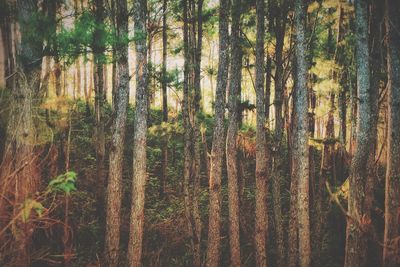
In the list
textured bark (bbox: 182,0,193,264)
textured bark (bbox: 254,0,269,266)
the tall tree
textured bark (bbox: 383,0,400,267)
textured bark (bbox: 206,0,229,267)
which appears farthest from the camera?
textured bark (bbox: 182,0,193,264)

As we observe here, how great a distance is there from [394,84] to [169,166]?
43.1 ft

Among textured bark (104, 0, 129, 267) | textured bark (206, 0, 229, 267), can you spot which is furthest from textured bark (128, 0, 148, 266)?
textured bark (206, 0, 229, 267)

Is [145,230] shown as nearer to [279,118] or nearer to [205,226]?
[205,226]

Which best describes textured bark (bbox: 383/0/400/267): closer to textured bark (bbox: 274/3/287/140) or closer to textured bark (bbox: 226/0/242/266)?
textured bark (bbox: 274/3/287/140)

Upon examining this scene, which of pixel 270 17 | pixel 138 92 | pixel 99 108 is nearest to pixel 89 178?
pixel 99 108

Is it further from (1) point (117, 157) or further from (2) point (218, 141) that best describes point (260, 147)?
(1) point (117, 157)

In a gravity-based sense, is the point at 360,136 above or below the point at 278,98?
below

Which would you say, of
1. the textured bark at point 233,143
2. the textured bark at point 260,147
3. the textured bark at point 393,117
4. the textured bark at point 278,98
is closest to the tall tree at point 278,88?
the textured bark at point 278,98

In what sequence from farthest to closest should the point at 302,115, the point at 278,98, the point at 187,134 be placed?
the point at 187,134
the point at 278,98
the point at 302,115

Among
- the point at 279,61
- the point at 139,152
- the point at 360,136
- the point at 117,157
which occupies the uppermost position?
the point at 279,61

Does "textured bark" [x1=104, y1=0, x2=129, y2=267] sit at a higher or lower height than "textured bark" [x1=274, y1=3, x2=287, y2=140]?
lower

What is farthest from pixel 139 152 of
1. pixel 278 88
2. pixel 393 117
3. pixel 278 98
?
pixel 393 117

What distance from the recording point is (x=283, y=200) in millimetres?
16906

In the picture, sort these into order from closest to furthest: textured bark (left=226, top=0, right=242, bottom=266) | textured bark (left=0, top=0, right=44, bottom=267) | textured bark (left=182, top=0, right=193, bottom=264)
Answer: textured bark (left=0, top=0, right=44, bottom=267) < textured bark (left=226, top=0, right=242, bottom=266) < textured bark (left=182, top=0, right=193, bottom=264)
